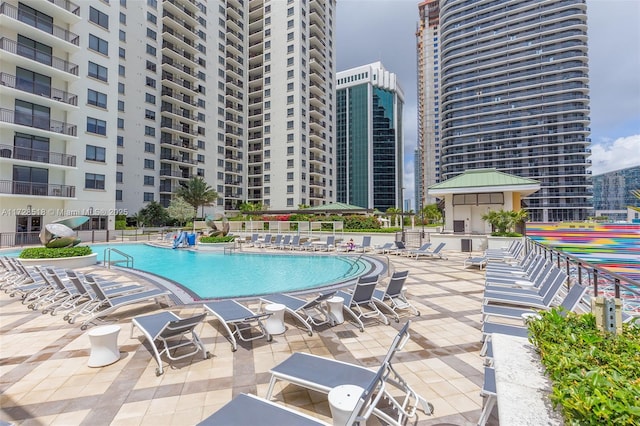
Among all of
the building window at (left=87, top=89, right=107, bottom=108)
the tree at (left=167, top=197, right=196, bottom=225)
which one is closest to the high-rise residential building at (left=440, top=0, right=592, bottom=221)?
the tree at (left=167, top=197, right=196, bottom=225)

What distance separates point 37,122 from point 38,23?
26.6 ft

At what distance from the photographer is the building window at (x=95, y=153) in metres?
28.1

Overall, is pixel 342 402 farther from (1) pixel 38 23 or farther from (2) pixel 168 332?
(1) pixel 38 23

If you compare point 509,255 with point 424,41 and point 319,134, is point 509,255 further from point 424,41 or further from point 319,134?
point 424,41

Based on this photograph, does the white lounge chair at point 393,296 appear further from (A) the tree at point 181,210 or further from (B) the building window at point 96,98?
(A) the tree at point 181,210

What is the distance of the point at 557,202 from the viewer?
6944cm

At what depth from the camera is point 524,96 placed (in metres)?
73.8

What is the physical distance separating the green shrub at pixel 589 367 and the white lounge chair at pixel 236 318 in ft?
13.2

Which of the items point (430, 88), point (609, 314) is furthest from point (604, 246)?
point (430, 88)

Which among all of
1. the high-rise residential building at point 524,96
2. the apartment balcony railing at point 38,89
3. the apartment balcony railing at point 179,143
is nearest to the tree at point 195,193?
the apartment balcony railing at point 179,143

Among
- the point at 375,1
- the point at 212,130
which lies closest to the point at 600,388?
the point at 375,1

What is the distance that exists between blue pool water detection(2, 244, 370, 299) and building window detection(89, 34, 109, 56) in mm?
20323

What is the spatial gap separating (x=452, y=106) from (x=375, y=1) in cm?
6882

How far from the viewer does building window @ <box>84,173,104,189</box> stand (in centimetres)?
2784
